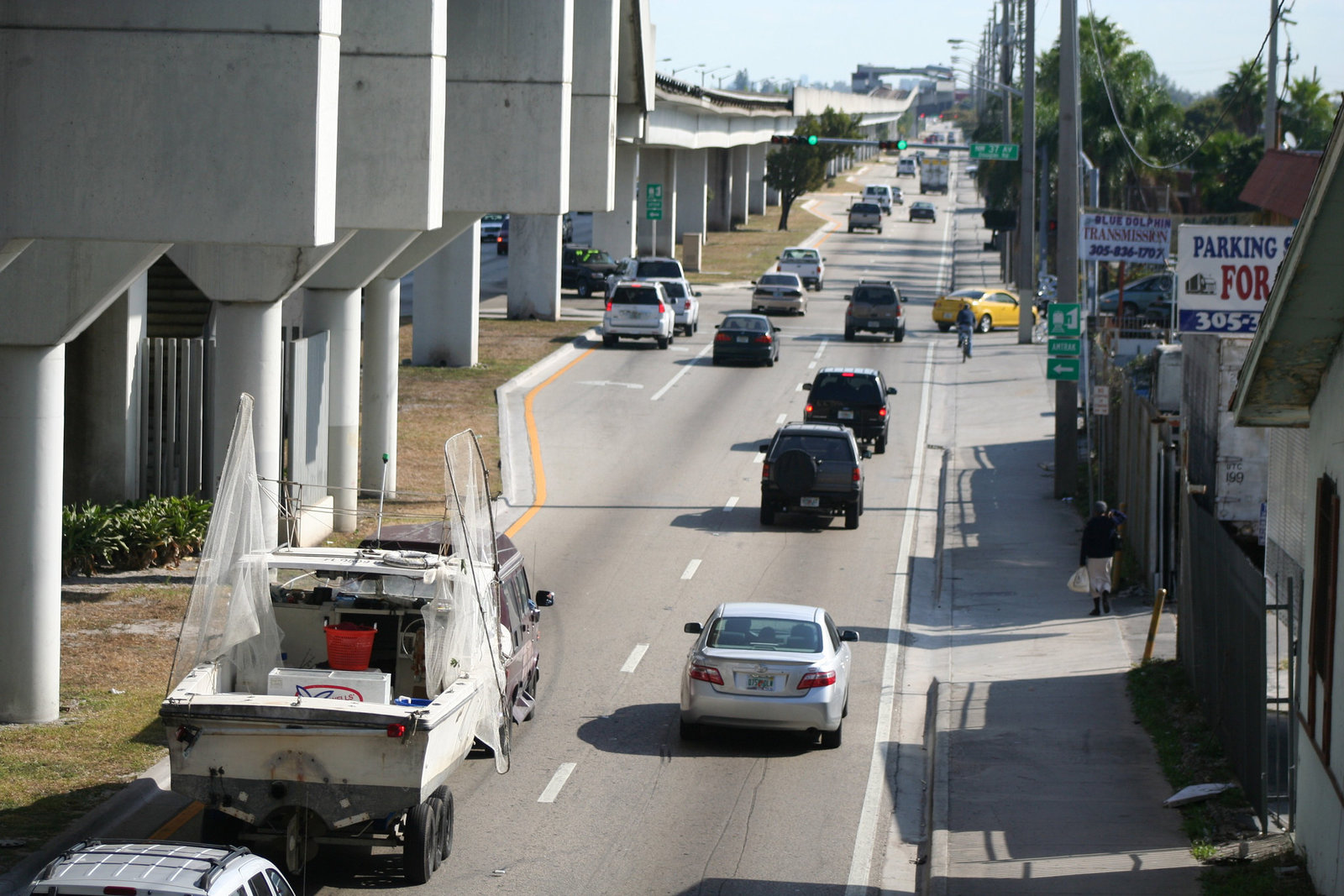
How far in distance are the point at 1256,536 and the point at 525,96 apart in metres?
12.5

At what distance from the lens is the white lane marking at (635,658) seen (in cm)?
1819

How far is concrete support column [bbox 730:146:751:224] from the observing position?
10100 centimetres

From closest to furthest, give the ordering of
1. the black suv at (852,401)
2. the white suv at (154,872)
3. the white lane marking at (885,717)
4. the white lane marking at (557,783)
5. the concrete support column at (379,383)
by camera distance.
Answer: the white suv at (154,872)
the white lane marking at (885,717)
the white lane marking at (557,783)
the concrete support column at (379,383)
the black suv at (852,401)

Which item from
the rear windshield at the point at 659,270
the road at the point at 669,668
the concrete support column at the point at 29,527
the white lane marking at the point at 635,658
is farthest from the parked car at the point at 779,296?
the concrete support column at the point at 29,527

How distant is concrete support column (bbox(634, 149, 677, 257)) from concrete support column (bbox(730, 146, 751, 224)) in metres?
23.7

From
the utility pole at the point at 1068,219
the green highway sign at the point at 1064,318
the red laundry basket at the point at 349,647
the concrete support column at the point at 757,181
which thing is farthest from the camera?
the concrete support column at the point at 757,181

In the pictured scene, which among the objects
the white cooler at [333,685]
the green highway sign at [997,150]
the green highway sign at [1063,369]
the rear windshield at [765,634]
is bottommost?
the rear windshield at [765,634]

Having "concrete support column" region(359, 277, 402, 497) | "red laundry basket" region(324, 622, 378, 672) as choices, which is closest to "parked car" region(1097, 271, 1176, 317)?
"concrete support column" region(359, 277, 402, 497)

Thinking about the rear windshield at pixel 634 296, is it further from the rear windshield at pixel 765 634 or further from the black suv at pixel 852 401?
the rear windshield at pixel 765 634

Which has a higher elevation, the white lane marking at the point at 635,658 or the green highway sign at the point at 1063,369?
the green highway sign at the point at 1063,369

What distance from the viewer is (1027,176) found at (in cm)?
4819

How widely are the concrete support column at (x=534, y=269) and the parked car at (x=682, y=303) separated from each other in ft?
11.1

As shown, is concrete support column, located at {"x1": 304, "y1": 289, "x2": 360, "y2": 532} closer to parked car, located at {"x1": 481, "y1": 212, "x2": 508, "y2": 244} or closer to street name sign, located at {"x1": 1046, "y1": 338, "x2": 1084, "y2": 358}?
street name sign, located at {"x1": 1046, "y1": 338, "x2": 1084, "y2": 358}

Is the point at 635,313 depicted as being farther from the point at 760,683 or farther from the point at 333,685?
the point at 333,685
